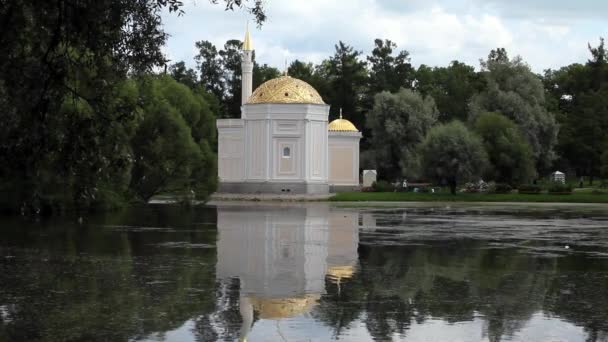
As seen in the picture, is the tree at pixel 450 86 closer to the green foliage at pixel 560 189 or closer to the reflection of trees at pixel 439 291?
the green foliage at pixel 560 189

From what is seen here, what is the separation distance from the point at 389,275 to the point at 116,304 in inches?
237

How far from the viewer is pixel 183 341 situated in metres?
10.6

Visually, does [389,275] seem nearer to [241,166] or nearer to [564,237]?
[564,237]

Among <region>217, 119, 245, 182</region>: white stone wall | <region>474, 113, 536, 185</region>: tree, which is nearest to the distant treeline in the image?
<region>474, 113, 536, 185</region>: tree

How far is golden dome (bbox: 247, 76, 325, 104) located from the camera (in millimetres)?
72875

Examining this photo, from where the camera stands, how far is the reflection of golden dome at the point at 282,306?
12.4 metres

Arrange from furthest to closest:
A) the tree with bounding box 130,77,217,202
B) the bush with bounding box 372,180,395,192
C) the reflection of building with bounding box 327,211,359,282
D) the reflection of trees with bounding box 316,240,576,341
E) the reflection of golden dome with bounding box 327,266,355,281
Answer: the bush with bounding box 372,180,395,192
the tree with bounding box 130,77,217,202
the reflection of building with bounding box 327,211,359,282
the reflection of golden dome with bounding box 327,266,355,281
the reflection of trees with bounding box 316,240,576,341

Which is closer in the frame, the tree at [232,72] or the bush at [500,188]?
the bush at [500,188]

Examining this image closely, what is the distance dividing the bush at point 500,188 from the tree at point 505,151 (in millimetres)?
609

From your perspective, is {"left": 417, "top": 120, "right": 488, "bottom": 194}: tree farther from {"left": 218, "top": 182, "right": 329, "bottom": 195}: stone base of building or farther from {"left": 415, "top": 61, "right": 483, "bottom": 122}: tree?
{"left": 415, "top": 61, "right": 483, "bottom": 122}: tree

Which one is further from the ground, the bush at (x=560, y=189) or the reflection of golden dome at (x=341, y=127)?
the reflection of golden dome at (x=341, y=127)

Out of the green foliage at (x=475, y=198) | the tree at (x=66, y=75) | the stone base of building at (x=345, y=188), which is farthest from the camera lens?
the stone base of building at (x=345, y=188)

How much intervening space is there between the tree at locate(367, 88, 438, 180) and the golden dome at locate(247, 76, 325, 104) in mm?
13878

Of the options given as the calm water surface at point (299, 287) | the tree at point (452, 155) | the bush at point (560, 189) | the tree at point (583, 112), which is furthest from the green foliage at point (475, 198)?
the calm water surface at point (299, 287)
